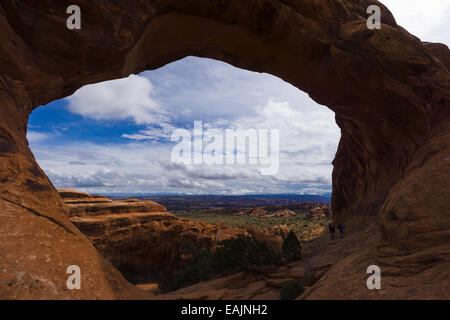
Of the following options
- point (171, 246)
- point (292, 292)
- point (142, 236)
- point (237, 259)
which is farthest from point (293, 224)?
point (292, 292)

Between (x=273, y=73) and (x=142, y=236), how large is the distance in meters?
20.7

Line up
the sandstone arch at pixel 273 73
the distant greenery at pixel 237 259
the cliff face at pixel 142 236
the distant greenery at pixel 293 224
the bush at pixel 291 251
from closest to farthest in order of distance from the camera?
the sandstone arch at pixel 273 73 → the distant greenery at pixel 237 259 → the bush at pixel 291 251 → the cliff face at pixel 142 236 → the distant greenery at pixel 293 224

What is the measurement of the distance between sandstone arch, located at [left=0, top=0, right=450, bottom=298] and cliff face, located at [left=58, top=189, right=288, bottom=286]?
44.2 ft

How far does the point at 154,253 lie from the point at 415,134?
78.5ft

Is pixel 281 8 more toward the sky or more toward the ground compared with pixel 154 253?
more toward the sky

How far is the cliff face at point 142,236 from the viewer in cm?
2170

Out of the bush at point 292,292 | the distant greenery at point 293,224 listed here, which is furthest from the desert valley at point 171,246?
the distant greenery at point 293,224

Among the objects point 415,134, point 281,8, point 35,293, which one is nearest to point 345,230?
point 415,134

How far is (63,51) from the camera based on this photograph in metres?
6.93

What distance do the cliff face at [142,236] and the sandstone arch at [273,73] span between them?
13.5 meters

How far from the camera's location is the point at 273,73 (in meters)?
12.7

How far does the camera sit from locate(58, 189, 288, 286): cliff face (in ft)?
71.2

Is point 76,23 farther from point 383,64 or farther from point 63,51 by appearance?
point 383,64

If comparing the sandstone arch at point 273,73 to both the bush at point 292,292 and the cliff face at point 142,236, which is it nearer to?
the bush at point 292,292
